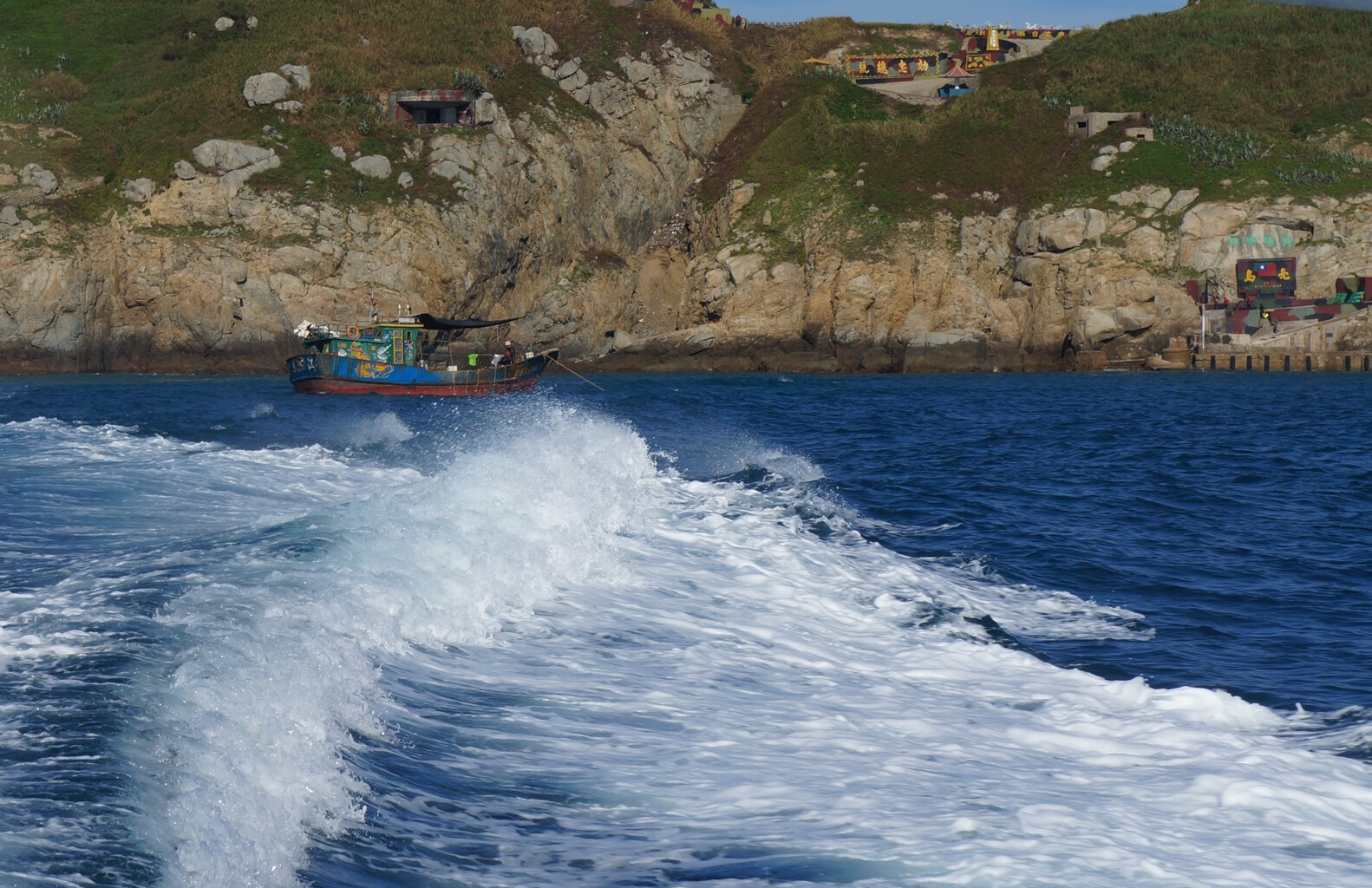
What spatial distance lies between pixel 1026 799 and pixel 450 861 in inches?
127

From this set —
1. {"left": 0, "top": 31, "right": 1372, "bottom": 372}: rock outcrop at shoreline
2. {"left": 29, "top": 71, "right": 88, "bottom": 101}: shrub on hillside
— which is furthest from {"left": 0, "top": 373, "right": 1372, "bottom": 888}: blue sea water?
{"left": 29, "top": 71, "right": 88, "bottom": 101}: shrub on hillside

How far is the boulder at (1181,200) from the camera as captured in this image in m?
61.8

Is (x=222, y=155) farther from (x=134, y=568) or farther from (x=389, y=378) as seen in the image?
(x=134, y=568)

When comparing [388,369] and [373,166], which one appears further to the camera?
[373,166]

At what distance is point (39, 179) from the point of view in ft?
191

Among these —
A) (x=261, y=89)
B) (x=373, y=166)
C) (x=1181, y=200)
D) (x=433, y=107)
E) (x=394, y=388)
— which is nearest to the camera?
(x=394, y=388)

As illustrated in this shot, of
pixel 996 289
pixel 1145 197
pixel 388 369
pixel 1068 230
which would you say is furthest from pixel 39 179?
pixel 1145 197

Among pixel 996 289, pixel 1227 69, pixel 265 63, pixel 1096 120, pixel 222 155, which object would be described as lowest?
pixel 996 289

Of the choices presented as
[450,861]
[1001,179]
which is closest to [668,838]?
[450,861]

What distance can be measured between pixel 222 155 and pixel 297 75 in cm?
821

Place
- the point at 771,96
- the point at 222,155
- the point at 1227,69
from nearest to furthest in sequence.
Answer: the point at 222,155 → the point at 1227,69 → the point at 771,96

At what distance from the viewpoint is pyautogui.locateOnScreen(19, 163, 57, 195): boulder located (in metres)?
58.3

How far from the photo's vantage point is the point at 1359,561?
13.7 metres

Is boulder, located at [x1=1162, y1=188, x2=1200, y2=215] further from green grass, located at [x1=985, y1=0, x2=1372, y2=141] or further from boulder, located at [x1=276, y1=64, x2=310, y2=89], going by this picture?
boulder, located at [x1=276, y1=64, x2=310, y2=89]
